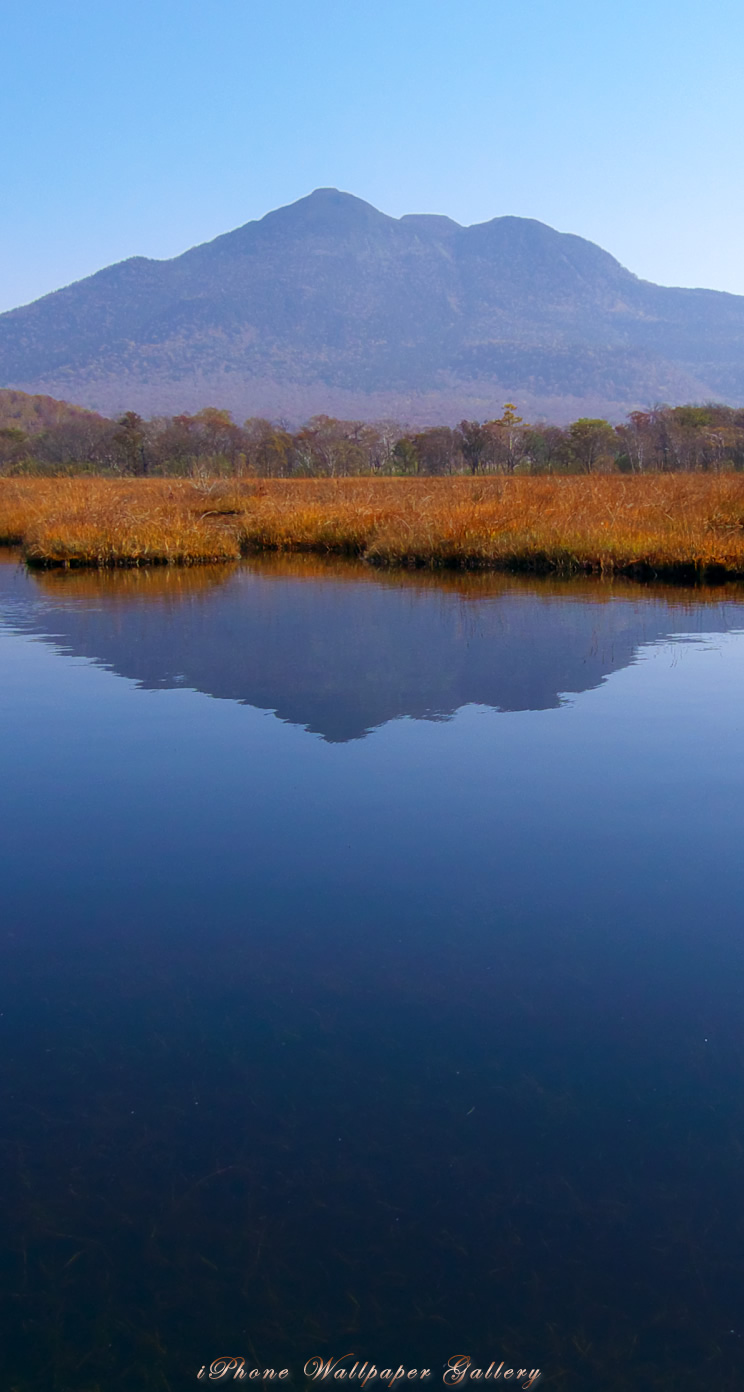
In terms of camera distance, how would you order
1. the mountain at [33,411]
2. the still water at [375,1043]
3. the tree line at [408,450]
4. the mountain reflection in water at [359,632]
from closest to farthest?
the still water at [375,1043], the mountain reflection in water at [359,632], the tree line at [408,450], the mountain at [33,411]

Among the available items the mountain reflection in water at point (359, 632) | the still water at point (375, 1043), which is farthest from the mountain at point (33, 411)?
the still water at point (375, 1043)

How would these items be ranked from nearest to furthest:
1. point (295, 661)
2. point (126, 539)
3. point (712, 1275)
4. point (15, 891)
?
point (712, 1275) < point (15, 891) < point (295, 661) < point (126, 539)

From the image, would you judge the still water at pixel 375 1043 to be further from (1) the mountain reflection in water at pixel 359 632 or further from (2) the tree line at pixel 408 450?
(2) the tree line at pixel 408 450

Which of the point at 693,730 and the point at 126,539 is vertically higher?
the point at 126,539

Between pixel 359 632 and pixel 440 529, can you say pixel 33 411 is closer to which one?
pixel 440 529

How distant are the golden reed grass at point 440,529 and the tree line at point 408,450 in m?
17.4

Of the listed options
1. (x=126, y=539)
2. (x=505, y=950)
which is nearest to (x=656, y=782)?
(x=505, y=950)

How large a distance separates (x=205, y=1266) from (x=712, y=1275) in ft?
3.92

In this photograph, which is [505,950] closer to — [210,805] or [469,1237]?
[469,1237]

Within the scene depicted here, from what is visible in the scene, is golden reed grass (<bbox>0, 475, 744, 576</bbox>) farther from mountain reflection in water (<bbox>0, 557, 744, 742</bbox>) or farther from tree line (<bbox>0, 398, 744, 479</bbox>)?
tree line (<bbox>0, 398, 744, 479</bbox>)

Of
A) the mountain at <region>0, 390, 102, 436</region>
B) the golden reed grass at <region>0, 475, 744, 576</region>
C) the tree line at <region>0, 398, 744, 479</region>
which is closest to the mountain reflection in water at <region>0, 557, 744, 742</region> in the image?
the golden reed grass at <region>0, 475, 744, 576</region>

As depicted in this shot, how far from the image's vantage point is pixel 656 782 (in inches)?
239

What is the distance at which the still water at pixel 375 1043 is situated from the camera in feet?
8.16

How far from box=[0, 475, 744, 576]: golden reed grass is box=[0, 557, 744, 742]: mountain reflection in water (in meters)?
0.86
